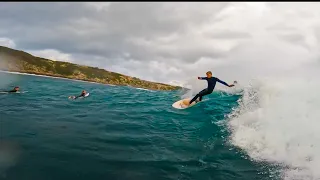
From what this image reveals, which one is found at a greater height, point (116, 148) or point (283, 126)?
point (283, 126)

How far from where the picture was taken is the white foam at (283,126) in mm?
12383

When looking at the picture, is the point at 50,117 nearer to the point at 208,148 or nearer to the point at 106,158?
the point at 106,158

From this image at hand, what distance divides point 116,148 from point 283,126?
29.0 feet

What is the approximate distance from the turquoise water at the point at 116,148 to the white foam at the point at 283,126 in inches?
36.8

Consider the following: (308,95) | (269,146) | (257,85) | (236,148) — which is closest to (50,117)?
(236,148)

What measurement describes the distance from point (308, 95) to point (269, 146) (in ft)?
18.6

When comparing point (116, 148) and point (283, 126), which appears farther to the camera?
point (283, 126)

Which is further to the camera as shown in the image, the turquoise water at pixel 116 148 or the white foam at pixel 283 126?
the white foam at pixel 283 126

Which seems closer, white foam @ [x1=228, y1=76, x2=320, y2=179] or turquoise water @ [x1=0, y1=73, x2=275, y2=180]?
turquoise water @ [x1=0, y1=73, x2=275, y2=180]

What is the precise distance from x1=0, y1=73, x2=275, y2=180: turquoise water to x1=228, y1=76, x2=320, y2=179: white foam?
0.93 m

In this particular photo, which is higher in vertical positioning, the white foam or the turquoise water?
the white foam

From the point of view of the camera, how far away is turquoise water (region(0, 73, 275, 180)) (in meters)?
10.5

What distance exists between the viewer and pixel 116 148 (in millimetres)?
12883

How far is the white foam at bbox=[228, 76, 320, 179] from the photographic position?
12.4m
